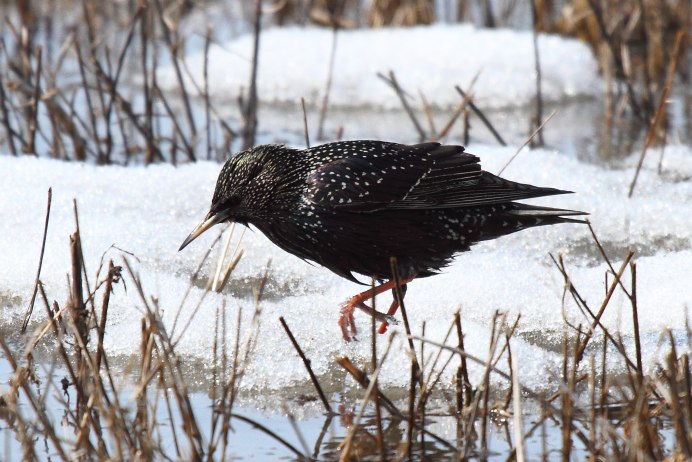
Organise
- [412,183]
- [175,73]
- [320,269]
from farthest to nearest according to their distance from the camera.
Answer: [175,73] < [320,269] < [412,183]

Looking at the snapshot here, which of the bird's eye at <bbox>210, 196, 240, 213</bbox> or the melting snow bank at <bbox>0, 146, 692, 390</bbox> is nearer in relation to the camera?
the melting snow bank at <bbox>0, 146, 692, 390</bbox>

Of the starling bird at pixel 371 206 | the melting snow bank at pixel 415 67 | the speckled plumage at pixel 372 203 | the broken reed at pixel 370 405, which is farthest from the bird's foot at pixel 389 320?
the melting snow bank at pixel 415 67

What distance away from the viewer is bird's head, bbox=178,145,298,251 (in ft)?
15.3

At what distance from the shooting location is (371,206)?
4598mm

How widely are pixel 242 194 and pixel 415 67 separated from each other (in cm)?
491

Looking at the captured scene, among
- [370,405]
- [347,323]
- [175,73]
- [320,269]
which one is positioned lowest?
[370,405]

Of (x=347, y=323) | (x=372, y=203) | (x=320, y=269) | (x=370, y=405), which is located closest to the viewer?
(x=370, y=405)

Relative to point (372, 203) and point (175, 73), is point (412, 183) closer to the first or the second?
point (372, 203)

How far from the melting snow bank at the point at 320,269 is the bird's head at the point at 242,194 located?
360 mm

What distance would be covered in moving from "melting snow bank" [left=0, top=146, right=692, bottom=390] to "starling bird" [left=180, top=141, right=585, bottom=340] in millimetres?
220

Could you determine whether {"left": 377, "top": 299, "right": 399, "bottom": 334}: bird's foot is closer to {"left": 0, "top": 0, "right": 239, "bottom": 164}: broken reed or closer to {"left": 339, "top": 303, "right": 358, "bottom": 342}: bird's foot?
{"left": 339, "top": 303, "right": 358, "bottom": 342}: bird's foot

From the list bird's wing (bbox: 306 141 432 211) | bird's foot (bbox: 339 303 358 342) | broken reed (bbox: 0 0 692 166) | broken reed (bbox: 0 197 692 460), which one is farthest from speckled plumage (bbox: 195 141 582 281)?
broken reed (bbox: 0 0 692 166)

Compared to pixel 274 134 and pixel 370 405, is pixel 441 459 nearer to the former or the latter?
pixel 370 405

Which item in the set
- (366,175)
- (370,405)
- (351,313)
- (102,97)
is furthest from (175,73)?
(370,405)
